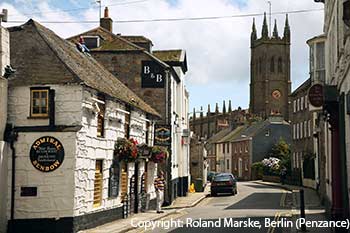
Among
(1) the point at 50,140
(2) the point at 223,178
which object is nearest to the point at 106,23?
(2) the point at 223,178

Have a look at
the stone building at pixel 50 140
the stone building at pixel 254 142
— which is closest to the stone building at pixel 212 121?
the stone building at pixel 254 142

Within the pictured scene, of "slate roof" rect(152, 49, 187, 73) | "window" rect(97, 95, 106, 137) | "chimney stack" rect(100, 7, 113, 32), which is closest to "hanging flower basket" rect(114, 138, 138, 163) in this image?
"window" rect(97, 95, 106, 137)

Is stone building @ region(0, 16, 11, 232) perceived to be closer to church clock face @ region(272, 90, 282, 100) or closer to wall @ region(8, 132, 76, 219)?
wall @ region(8, 132, 76, 219)

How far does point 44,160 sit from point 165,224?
5.99 meters

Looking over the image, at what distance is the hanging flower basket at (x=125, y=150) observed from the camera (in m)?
23.0

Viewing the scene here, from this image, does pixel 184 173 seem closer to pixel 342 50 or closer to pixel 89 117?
pixel 89 117

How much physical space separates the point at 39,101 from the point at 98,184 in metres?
4.05

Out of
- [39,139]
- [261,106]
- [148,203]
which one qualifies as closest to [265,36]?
[261,106]

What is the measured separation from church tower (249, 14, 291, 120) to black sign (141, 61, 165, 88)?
106 meters

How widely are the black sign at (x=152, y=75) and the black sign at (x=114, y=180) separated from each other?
35.4 ft

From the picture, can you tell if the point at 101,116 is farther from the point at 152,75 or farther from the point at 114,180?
the point at 152,75

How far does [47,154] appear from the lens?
60.6 ft

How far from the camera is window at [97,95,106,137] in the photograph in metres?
21.0

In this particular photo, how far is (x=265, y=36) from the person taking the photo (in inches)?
5615
